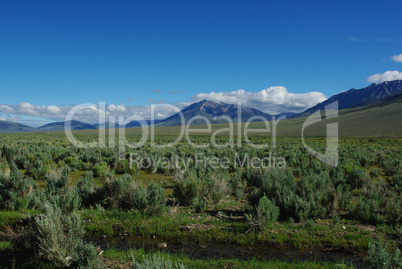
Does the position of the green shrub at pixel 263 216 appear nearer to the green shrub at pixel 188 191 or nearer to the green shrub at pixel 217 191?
the green shrub at pixel 217 191

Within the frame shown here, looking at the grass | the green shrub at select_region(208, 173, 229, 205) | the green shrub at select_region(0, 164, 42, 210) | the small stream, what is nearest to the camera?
the small stream

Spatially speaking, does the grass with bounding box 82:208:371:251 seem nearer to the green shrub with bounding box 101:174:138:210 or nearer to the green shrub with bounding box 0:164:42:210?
the green shrub with bounding box 101:174:138:210

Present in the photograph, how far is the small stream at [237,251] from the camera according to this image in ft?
19.1

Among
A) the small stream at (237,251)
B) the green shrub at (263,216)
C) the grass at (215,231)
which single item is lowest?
the small stream at (237,251)

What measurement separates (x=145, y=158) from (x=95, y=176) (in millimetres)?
4402

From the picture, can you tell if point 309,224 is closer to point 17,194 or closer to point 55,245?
point 55,245

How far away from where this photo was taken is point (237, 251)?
6.19 m

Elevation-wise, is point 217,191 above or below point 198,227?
above

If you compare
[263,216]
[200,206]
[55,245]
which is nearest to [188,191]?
[200,206]

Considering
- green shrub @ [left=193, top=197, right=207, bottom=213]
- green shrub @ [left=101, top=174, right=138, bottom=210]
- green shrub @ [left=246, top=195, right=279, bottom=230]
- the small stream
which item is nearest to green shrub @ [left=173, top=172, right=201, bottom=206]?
green shrub @ [left=193, top=197, right=207, bottom=213]

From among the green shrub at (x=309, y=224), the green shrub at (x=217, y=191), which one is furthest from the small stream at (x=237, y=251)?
the green shrub at (x=217, y=191)

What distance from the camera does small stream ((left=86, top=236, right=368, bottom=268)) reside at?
5828mm

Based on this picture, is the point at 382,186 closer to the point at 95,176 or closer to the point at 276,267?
the point at 276,267

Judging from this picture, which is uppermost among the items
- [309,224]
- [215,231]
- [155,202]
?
[155,202]
